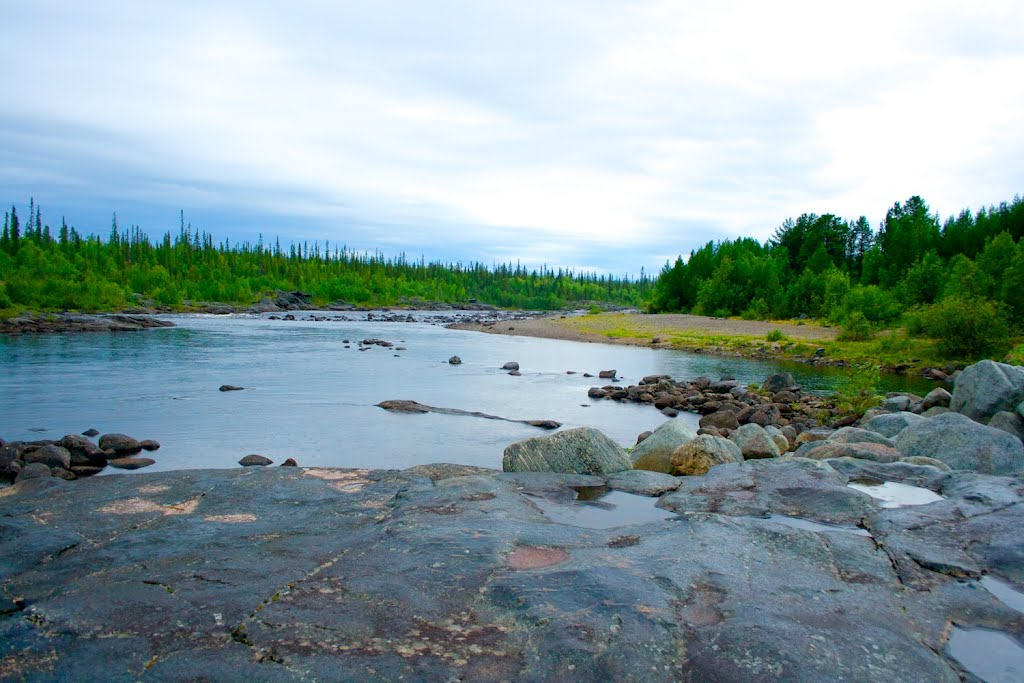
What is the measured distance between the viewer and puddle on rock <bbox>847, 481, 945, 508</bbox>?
10136 millimetres

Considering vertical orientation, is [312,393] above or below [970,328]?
below

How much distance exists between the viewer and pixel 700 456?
13359mm

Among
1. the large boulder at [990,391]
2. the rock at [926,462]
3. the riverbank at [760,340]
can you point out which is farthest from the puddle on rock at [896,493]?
the riverbank at [760,340]

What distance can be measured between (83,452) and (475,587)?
13306 mm

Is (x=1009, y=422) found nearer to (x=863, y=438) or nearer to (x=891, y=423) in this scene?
(x=891, y=423)

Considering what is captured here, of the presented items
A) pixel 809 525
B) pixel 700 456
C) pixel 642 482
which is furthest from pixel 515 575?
pixel 700 456

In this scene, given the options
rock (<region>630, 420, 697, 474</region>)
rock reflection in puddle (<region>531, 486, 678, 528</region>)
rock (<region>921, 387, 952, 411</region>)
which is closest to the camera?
rock reflection in puddle (<region>531, 486, 678, 528</region>)

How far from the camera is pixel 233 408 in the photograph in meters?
23.8

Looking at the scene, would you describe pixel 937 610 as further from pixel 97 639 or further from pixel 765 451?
pixel 765 451

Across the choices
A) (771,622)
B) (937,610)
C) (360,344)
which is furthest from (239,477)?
(360,344)

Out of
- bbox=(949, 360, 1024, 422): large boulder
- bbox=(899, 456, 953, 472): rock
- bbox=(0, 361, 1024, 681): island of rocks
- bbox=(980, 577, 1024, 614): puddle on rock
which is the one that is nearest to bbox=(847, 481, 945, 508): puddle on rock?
bbox=(0, 361, 1024, 681): island of rocks

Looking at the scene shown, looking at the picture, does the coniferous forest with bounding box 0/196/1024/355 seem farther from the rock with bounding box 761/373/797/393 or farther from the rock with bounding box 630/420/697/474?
the rock with bounding box 630/420/697/474

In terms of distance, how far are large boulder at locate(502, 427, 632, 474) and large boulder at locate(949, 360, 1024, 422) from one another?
12360 mm

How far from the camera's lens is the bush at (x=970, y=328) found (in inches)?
1511
